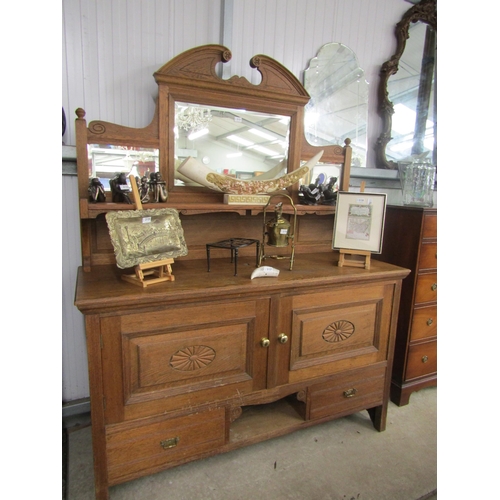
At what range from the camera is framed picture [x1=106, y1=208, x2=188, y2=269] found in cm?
145

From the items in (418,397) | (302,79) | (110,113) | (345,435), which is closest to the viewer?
(110,113)

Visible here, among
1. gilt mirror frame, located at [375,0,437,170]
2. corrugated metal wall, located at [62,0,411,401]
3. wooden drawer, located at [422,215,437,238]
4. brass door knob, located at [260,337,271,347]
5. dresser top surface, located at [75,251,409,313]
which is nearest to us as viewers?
dresser top surface, located at [75,251,409,313]

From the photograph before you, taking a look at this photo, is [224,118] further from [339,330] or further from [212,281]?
[339,330]

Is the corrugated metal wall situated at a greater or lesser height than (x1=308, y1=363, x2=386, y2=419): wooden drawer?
greater

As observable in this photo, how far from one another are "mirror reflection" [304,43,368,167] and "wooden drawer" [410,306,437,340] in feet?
3.41

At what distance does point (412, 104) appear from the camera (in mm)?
2512

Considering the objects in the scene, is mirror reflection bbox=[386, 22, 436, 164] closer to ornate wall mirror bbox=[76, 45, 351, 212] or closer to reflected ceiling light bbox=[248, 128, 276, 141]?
ornate wall mirror bbox=[76, 45, 351, 212]

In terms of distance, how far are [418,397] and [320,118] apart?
1.96 meters

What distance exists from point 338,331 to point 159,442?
0.97 m

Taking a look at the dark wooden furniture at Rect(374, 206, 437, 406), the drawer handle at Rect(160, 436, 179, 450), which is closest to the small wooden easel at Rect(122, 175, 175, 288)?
the drawer handle at Rect(160, 436, 179, 450)

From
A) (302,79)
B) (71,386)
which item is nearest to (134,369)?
(71,386)

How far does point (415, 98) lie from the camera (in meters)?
2.51

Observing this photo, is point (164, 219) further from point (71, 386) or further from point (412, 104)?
point (412, 104)

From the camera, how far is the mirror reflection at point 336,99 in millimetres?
2186
